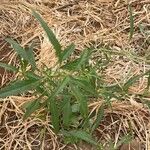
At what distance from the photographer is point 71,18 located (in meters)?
1.92

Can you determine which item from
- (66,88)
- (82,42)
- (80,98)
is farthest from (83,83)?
(82,42)

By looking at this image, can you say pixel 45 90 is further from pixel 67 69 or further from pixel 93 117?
pixel 93 117

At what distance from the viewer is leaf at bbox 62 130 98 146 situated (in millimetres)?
1403

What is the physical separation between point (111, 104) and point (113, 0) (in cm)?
66

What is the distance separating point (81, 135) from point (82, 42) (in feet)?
1.67

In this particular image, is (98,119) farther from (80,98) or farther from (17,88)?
(17,88)

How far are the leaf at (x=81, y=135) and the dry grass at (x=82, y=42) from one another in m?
0.05

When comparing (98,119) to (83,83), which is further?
(98,119)

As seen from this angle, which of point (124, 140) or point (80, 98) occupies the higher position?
point (80, 98)

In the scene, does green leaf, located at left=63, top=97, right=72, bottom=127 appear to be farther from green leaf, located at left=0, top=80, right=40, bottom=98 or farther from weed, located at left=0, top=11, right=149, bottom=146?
green leaf, located at left=0, top=80, right=40, bottom=98

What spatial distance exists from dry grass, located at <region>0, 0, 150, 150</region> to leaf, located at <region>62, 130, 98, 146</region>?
51 mm

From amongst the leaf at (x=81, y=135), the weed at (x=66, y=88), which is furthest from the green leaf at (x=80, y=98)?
the leaf at (x=81, y=135)

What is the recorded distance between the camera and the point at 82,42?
1.80 meters

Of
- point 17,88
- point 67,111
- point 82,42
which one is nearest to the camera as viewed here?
point 17,88
